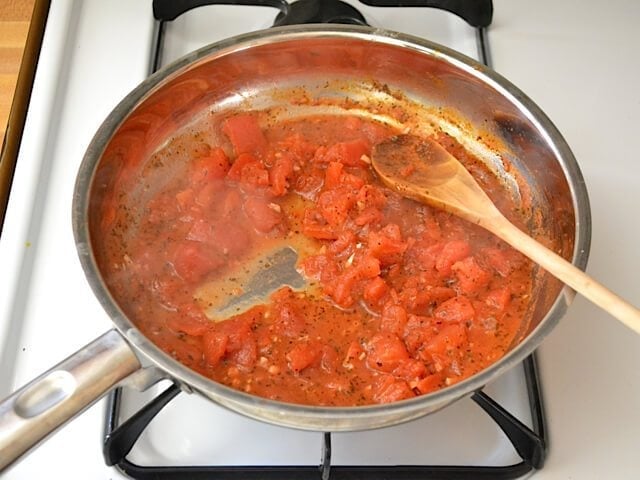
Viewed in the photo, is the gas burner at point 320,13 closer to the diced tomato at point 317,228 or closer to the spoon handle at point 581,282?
the diced tomato at point 317,228

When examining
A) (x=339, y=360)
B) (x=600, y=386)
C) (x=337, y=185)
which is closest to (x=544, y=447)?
(x=600, y=386)

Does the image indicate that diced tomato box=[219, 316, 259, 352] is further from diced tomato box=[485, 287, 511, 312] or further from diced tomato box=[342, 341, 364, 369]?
diced tomato box=[485, 287, 511, 312]

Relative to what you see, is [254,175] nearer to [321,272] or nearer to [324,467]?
[321,272]

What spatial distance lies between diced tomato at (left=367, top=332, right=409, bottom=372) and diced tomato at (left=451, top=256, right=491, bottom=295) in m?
0.15

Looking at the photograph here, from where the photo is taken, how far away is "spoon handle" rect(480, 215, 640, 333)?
89 centimetres

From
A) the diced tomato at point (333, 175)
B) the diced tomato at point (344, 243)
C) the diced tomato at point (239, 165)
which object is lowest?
the diced tomato at point (344, 243)

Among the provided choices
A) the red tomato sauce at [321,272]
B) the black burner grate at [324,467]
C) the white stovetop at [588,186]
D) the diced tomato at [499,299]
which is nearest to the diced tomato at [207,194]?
the red tomato sauce at [321,272]

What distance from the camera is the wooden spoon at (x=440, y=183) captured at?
42.7 inches

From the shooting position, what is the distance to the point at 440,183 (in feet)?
3.97

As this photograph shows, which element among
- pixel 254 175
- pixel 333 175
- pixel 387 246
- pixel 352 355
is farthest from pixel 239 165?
pixel 352 355

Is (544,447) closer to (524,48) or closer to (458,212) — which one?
(458,212)

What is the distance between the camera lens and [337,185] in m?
1.27

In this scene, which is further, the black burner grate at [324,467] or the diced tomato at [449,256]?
the diced tomato at [449,256]

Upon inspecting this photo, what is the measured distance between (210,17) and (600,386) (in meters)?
1.01
